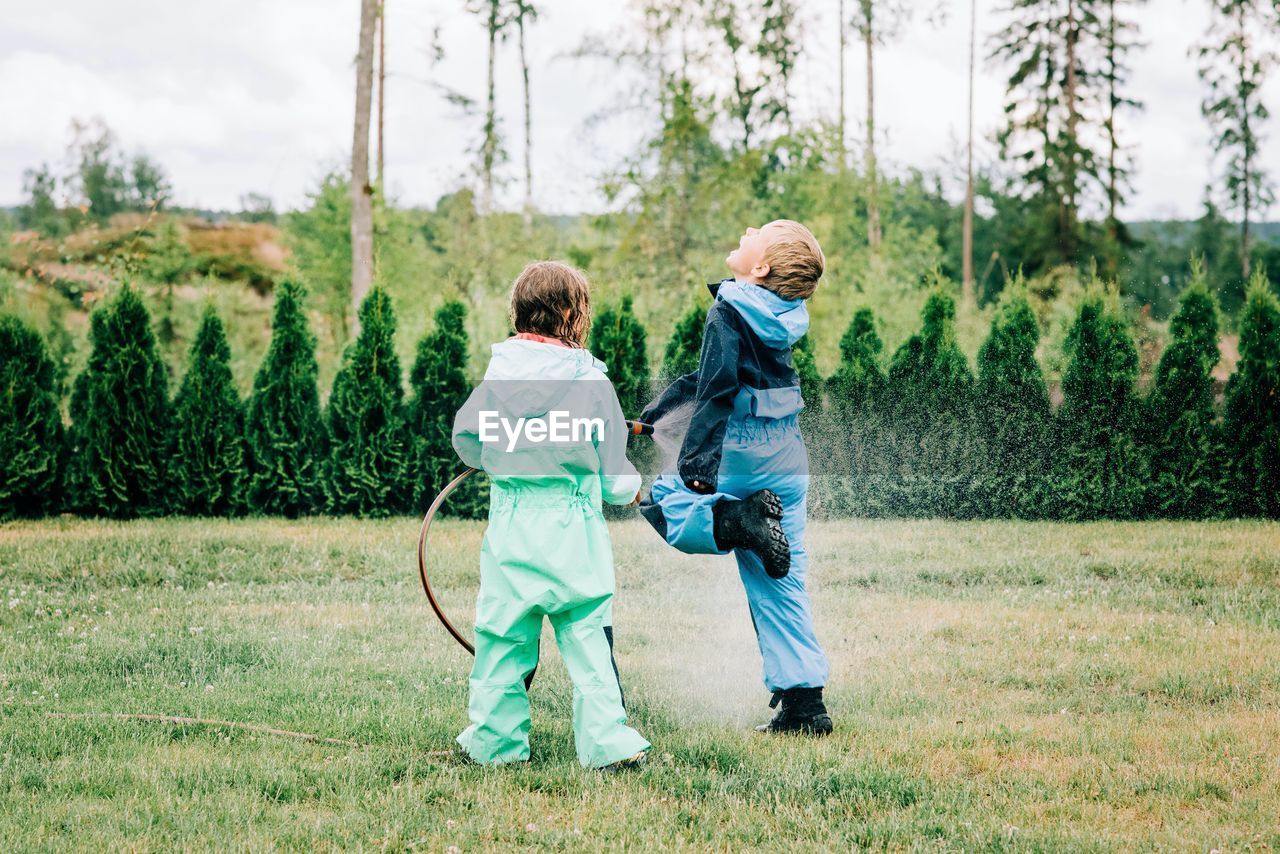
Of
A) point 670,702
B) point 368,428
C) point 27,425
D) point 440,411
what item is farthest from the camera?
point 440,411

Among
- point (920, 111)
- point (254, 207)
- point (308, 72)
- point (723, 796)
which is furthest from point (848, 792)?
point (254, 207)

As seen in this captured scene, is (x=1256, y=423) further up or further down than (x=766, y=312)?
further down

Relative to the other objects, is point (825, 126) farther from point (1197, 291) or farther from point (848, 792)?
point (848, 792)

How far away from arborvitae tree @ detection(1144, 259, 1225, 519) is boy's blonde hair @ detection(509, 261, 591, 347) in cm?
743

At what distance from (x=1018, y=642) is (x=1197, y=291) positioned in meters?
5.73

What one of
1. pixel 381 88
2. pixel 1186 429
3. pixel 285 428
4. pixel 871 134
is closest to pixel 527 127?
pixel 381 88

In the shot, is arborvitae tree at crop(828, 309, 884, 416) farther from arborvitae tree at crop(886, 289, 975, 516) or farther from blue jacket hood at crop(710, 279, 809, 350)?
blue jacket hood at crop(710, 279, 809, 350)

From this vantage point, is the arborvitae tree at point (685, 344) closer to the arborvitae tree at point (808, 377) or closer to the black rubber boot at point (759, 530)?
the arborvitae tree at point (808, 377)

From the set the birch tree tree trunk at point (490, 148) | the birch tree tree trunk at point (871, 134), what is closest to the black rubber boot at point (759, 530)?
the birch tree tree trunk at point (871, 134)

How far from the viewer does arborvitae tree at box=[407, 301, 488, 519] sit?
934 centimetres

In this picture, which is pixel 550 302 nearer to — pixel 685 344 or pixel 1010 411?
pixel 685 344

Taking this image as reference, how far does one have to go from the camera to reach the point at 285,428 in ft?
30.2

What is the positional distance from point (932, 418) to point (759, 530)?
21.3ft

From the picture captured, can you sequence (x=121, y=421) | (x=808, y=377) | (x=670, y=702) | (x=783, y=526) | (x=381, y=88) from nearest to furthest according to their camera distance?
(x=783, y=526) → (x=670, y=702) → (x=121, y=421) → (x=808, y=377) → (x=381, y=88)
